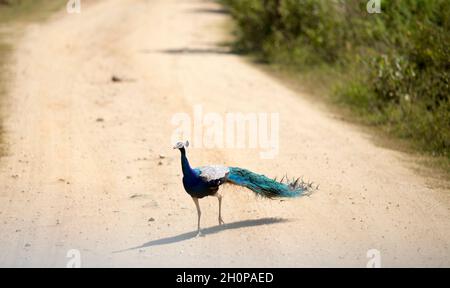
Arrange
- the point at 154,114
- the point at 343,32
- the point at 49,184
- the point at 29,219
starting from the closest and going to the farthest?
the point at 29,219 → the point at 49,184 → the point at 154,114 → the point at 343,32

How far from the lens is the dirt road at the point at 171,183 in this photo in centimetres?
684

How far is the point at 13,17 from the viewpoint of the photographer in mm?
26797

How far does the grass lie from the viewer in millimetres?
17433

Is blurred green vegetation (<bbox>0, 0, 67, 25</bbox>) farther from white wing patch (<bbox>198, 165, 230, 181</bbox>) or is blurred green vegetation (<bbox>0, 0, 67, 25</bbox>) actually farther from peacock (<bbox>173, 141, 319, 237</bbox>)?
white wing patch (<bbox>198, 165, 230, 181</bbox>)

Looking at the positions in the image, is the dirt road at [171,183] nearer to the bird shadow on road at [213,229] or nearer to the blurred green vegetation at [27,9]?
the bird shadow on road at [213,229]

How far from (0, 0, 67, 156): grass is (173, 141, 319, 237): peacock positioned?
756cm

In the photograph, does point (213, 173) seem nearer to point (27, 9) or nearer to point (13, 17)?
point (13, 17)

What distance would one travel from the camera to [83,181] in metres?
9.24

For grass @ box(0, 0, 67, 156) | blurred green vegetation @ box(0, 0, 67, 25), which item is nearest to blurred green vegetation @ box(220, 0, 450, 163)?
grass @ box(0, 0, 67, 156)

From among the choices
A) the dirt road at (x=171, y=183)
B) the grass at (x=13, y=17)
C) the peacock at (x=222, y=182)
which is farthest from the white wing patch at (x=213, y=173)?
the grass at (x=13, y=17)
